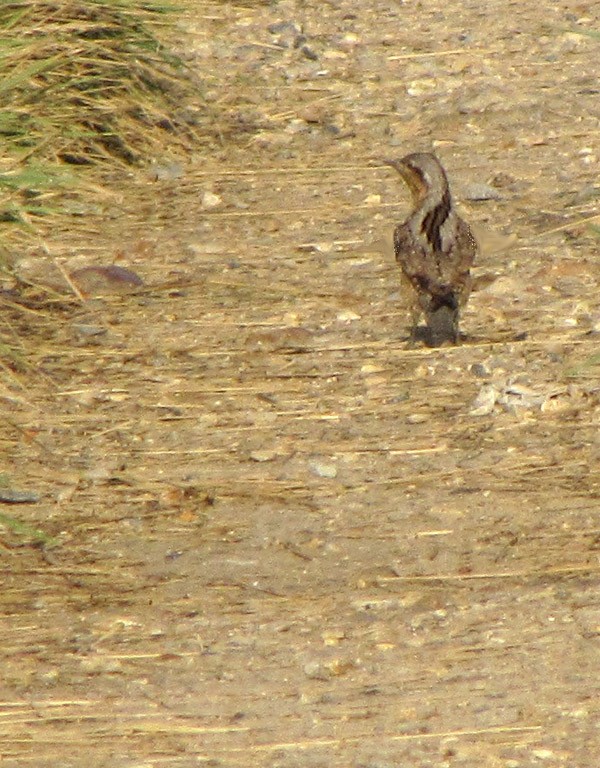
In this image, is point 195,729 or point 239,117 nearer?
point 195,729

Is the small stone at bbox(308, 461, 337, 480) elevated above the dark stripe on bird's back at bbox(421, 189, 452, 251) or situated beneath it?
situated beneath

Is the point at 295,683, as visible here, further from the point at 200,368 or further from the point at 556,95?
the point at 556,95

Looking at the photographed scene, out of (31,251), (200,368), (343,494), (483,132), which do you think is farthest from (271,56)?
(343,494)

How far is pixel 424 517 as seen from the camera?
17.3 ft

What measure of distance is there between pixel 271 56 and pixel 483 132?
158cm

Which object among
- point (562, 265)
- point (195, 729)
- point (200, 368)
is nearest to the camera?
point (195, 729)

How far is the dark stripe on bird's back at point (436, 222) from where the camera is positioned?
664cm

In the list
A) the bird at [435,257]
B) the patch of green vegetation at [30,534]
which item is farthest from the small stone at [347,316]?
the patch of green vegetation at [30,534]

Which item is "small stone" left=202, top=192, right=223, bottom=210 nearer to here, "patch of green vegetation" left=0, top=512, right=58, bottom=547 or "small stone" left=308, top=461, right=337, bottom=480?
"small stone" left=308, top=461, right=337, bottom=480

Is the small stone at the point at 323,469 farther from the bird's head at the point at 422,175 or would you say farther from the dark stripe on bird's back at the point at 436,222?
the bird's head at the point at 422,175

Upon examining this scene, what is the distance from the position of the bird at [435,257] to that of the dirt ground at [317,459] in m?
0.15

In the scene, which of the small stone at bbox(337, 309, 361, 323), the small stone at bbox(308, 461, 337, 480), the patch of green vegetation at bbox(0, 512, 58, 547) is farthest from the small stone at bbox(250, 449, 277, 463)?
the small stone at bbox(337, 309, 361, 323)

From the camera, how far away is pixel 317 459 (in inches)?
225

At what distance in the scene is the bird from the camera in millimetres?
6355
